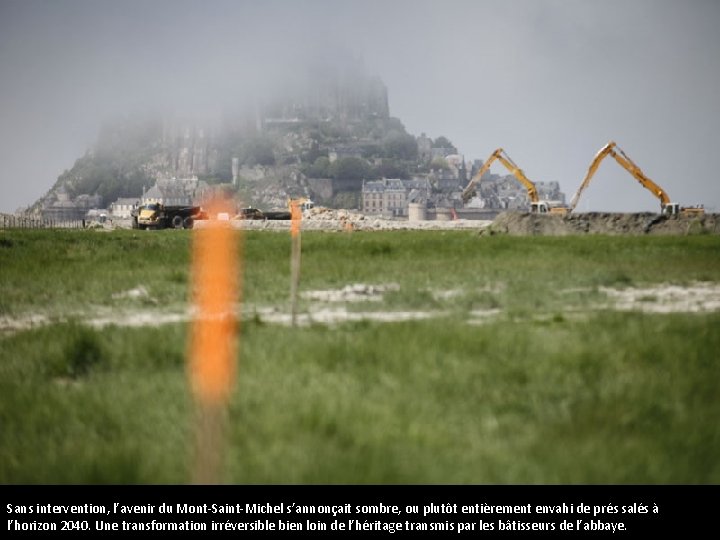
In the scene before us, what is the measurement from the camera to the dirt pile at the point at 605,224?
5319 centimetres

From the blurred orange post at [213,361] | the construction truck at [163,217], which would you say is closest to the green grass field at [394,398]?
the blurred orange post at [213,361]

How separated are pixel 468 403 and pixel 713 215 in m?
54.6

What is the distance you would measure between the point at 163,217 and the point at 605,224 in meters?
40.9

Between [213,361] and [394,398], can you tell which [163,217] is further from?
[394,398]

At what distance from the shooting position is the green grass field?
6363 millimetres

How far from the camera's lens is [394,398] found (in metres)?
8.12

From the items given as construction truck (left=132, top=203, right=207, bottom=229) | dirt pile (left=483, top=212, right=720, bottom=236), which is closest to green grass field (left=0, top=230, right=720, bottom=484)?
dirt pile (left=483, top=212, right=720, bottom=236)

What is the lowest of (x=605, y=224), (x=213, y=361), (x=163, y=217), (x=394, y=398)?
(x=394, y=398)

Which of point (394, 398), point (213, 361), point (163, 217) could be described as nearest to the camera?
point (394, 398)

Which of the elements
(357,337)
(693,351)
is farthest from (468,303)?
(693,351)

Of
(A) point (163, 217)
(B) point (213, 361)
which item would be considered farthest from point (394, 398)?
(A) point (163, 217)

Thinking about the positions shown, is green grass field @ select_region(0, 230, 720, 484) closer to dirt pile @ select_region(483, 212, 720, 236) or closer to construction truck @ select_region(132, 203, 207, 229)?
dirt pile @ select_region(483, 212, 720, 236)
